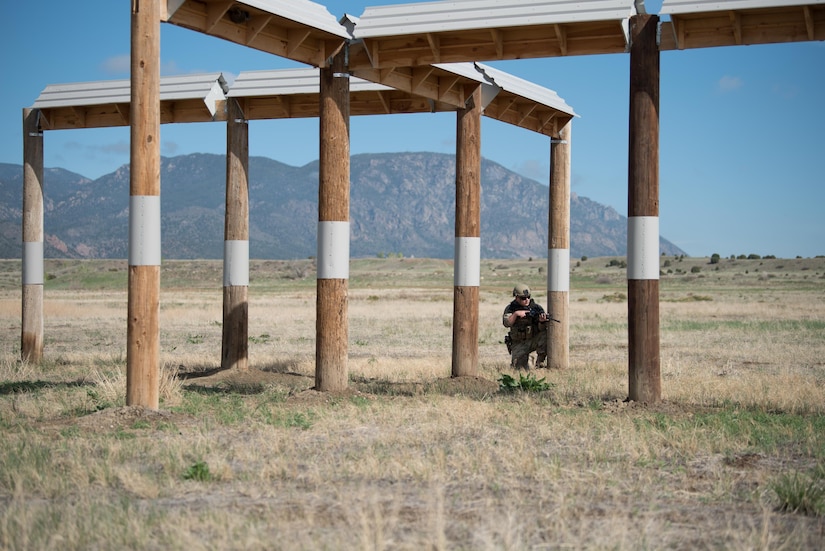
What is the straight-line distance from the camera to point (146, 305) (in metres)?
11.7

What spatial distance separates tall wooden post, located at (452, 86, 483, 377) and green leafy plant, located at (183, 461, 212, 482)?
319 inches

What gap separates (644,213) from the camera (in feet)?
42.9

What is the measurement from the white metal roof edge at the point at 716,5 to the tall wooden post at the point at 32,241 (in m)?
13.0

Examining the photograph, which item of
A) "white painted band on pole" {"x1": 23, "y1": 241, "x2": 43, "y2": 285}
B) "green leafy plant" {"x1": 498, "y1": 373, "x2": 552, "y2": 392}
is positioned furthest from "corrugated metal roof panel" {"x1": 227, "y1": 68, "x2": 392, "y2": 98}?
"green leafy plant" {"x1": 498, "y1": 373, "x2": 552, "y2": 392}

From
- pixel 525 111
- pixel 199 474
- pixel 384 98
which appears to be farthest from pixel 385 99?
pixel 199 474

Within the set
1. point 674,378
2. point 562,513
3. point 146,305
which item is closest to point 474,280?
point 674,378

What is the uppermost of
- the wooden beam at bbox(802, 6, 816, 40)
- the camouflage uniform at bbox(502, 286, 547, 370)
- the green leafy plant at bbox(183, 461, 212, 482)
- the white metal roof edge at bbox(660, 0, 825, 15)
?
the white metal roof edge at bbox(660, 0, 825, 15)

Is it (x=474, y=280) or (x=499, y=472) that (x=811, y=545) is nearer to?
(x=499, y=472)

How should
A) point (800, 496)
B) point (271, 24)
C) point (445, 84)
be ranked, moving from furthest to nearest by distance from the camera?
point (445, 84)
point (271, 24)
point (800, 496)

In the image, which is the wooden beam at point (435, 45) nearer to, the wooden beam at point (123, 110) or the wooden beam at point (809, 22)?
the wooden beam at point (809, 22)

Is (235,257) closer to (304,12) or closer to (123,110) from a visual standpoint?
(123,110)

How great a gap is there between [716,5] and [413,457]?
7.14 meters

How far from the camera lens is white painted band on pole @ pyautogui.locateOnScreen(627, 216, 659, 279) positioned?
13.0 meters

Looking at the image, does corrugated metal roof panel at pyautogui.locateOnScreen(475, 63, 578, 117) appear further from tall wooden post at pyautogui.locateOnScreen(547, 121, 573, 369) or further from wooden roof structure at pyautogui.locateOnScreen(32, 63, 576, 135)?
tall wooden post at pyautogui.locateOnScreen(547, 121, 573, 369)
